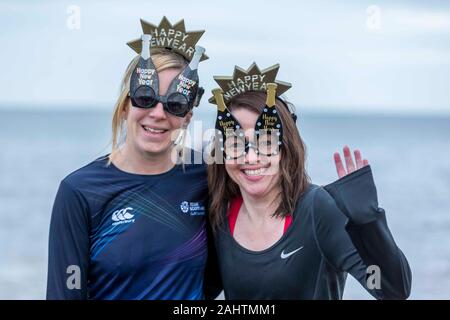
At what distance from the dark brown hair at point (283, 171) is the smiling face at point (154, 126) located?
337 millimetres

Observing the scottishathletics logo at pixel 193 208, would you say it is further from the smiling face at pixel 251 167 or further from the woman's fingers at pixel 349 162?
the woman's fingers at pixel 349 162

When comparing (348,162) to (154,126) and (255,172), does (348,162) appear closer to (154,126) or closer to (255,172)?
(255,172)

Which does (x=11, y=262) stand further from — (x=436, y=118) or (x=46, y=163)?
(x=436, y=118)

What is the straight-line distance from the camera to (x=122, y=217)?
5.07 meters

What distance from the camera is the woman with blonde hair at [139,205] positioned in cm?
504

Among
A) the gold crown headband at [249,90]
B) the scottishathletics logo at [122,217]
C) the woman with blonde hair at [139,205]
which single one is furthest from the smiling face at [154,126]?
the scottishathletics logo at [122,217]

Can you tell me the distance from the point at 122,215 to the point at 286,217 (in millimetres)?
959

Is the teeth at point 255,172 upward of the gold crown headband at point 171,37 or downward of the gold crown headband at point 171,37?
downward

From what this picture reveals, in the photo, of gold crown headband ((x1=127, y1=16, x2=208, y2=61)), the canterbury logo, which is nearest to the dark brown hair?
gold crown headband ((x1=127, y1=16, x2=208, y2=61))

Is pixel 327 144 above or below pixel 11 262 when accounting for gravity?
above

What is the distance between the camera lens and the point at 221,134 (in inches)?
203

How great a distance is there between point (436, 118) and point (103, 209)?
62.8 meters

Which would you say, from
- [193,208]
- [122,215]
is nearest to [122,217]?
[122,215]
